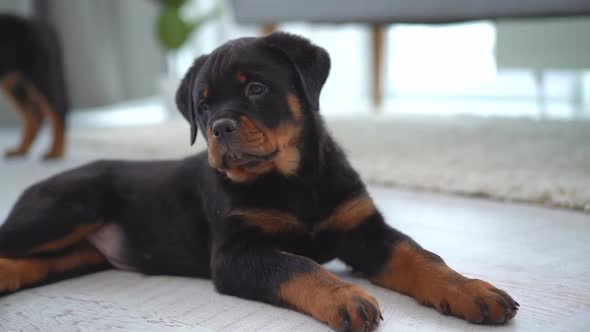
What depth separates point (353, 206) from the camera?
1.68 meters

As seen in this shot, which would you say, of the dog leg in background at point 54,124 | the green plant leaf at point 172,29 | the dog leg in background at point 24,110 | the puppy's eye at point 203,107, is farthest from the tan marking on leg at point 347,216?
the green plant leaf at point 172,29

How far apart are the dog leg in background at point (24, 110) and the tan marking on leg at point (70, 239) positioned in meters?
2.47

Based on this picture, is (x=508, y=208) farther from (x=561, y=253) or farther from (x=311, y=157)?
(x=311, y=157)

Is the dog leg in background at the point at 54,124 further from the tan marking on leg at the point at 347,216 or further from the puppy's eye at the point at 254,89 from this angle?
the tan marking on leg at the point at 347,216

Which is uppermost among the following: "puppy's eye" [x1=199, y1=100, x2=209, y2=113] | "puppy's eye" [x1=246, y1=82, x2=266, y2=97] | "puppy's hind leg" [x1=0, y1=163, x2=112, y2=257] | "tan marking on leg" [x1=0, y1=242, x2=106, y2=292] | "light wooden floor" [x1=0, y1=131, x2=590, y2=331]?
"puppy's eye" [x1=246, y1=82, x2=266, y2=97]

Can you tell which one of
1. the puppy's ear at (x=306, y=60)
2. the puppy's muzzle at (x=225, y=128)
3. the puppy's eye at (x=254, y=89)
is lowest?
the puppy's muzzle at (x=225, y=128)

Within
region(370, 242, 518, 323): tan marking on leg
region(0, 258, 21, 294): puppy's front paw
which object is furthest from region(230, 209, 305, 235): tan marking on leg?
region(0, 258, 21, 294): puppy's front paw

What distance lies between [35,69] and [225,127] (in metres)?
2.82

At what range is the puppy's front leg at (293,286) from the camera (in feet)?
4.42

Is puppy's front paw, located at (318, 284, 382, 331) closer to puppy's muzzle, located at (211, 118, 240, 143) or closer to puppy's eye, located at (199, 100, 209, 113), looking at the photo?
puppy's muzzle, located at (211, 118, 240, 143)

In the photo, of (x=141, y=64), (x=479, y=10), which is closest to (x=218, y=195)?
(x=479, y=10)

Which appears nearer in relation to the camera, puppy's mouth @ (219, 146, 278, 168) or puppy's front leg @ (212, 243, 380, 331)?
puppy's front leg @ (212, 243, 380, 331)

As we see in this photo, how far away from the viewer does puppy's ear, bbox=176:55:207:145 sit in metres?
1.85

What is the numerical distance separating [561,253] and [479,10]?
213cm
